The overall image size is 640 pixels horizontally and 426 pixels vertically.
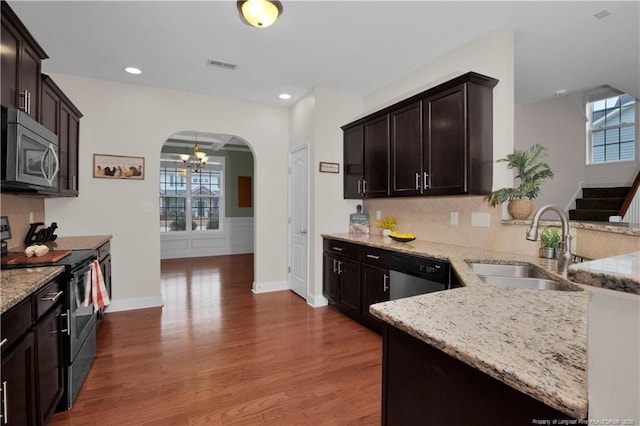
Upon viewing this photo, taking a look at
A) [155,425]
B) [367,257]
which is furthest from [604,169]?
[155,425]

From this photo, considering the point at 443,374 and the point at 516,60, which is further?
the point at 516,60

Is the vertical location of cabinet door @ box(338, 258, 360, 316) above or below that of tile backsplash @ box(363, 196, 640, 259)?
below

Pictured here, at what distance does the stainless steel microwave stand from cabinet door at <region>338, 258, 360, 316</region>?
2.80 metres

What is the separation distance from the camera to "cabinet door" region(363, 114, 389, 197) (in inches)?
143

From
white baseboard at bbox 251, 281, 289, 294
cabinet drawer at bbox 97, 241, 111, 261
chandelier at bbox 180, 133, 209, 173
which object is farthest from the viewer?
chandelier at bbox 180, 133, 209, 173

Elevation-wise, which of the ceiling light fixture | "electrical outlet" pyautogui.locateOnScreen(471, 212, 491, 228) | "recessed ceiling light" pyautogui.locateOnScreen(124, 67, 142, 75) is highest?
"recessed ceiling light" pyautogui.locateOnScreen(124, 67, 142, 75)

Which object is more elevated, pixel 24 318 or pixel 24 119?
pixel 24 119

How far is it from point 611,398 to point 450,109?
8.84ft

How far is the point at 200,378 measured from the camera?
2.41 metres

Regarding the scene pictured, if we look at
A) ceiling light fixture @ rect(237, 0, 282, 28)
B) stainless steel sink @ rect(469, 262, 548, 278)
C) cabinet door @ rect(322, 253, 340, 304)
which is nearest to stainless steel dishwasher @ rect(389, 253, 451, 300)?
stainless steel sink @ rect(469, 262, 548, 278)

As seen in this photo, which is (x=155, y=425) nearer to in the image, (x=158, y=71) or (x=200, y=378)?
(x=200, y=378)

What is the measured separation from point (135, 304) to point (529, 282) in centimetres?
423

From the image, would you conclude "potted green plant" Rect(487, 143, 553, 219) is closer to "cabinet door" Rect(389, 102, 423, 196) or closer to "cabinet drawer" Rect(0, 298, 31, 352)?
"cabinet door" Rect(389, 102, 423, 196)

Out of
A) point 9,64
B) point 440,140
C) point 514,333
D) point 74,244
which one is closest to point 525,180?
point 440,140
